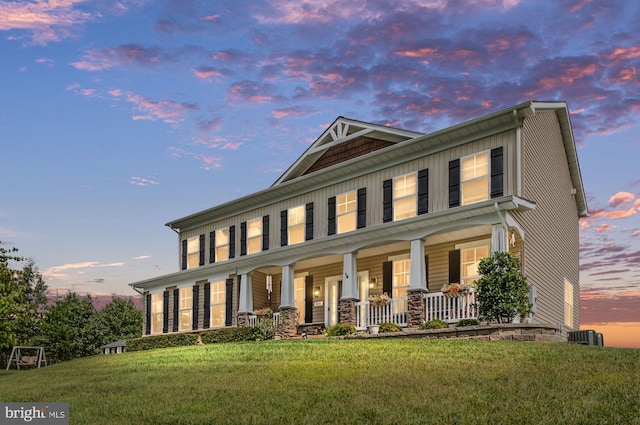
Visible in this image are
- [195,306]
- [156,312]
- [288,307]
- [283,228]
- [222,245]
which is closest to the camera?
[288,307]

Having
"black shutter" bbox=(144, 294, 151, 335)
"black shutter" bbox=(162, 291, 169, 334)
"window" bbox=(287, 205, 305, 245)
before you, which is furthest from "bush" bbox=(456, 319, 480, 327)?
"black shutter" bbox=(144, 294, 151, 335)

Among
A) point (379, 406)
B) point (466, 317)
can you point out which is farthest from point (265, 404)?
point (466, 317)

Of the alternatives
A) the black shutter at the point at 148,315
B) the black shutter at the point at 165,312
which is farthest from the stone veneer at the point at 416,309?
the black shutter at the point at 148,315

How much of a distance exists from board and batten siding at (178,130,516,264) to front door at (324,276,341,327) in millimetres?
2086

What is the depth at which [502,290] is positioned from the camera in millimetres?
20984

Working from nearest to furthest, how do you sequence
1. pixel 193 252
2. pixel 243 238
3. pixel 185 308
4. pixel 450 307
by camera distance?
pixel 450 307
pixel 243 238
pixel 185 308
pixel 193 252

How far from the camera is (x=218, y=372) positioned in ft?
57.8

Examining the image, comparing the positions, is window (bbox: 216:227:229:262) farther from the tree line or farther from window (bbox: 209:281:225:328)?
the tree line

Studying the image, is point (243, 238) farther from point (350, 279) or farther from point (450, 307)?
point (450, 307)

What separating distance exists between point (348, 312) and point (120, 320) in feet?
117

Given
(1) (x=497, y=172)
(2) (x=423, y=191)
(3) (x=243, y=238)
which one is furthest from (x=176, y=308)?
(1) (x=497, y=172)

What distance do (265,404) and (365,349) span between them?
5878 mm

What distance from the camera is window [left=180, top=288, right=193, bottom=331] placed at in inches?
1375

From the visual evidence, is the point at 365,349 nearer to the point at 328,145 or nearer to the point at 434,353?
the point at 434,353
